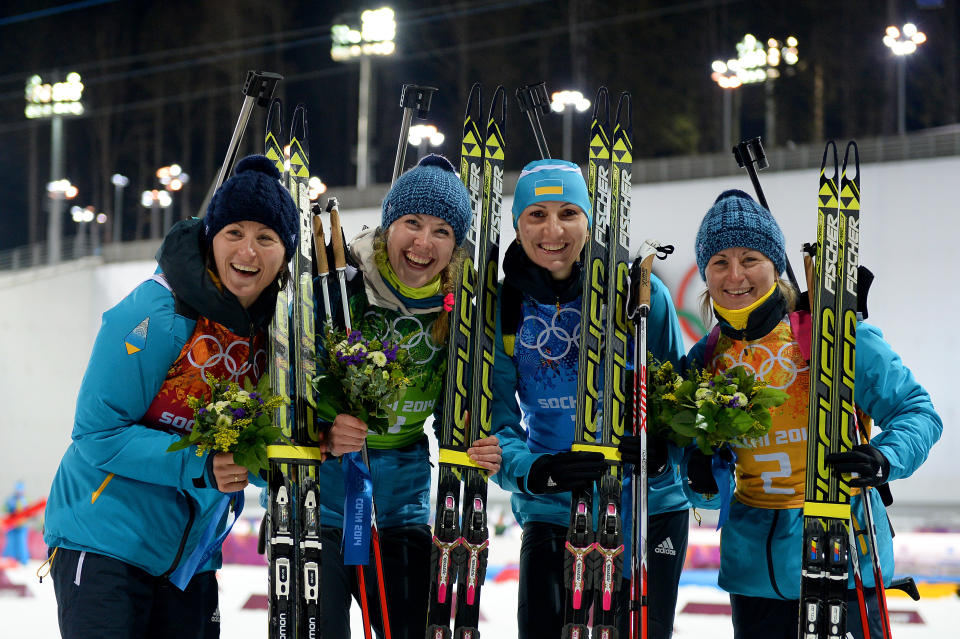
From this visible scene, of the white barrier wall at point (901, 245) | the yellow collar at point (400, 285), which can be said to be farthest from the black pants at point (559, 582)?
the white barrier wall at point (901, 245)

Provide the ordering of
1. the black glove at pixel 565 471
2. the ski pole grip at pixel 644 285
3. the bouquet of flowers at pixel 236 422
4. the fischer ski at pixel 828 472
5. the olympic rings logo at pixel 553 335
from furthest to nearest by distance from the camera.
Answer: the olympic rings logo at pixel 553 335 < the ski pole grip at pixel 644 285 < the black glove at pixel 565 471 < the fischer ski at pixel 828 472 < the bouquet of flowers at pixel 236 422

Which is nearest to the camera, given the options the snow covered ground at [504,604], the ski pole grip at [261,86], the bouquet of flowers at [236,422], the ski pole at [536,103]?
the bouquet of flowers at [236,422]

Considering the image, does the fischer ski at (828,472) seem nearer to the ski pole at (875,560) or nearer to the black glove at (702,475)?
the ski pole at (875,560)

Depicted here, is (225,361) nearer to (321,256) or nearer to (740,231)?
(321,256)

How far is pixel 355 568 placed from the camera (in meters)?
2.29

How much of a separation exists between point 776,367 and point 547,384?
579 millimetres

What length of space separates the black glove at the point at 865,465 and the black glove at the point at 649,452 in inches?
16.6

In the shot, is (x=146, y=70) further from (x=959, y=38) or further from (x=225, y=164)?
(x=225, y=164)

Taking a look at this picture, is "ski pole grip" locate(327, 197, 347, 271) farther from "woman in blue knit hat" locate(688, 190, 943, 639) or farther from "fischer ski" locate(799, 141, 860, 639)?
"fischer ski" locate(799, 141, 860, 639)

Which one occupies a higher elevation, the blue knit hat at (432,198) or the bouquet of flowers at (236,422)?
the blue knit hat at (432,198)

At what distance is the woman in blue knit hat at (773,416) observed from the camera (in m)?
2.14

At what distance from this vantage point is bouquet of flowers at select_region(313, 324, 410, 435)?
6.71 feet

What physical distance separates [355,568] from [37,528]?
734cm

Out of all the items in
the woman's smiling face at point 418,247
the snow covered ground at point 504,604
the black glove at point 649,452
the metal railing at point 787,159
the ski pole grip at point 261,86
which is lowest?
the snow covered ground at point 504,604
